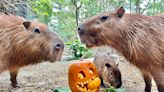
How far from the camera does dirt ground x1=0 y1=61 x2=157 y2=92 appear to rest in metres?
3.88

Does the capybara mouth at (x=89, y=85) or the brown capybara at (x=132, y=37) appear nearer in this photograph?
the capybara mouth at (x=89, y=85)

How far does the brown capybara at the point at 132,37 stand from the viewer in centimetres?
322

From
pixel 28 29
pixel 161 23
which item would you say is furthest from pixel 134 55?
pixel 28 29

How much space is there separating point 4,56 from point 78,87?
88 centimetres

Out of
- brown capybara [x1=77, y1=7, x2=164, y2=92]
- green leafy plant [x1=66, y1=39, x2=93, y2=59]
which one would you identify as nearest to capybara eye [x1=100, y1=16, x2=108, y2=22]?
brown capybara [x1=77, y1=7, x2=164, y2=92]

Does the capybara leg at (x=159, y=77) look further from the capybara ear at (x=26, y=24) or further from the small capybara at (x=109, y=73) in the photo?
the capybara ear at (x=26, y=24)

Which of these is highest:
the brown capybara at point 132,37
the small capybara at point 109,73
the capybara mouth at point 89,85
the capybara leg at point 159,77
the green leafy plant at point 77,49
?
the brown capybara at point 132,37

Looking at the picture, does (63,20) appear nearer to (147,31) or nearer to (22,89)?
(22,89)

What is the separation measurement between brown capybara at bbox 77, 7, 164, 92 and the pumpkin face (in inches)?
14.8

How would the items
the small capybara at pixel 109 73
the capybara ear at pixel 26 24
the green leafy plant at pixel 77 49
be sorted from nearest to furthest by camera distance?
1. the capybara ear at pixel 26 24
2. the small capybara at pixel 109 73
3. the green leafy plant at pixel 77 49

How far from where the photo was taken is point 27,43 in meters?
3.23

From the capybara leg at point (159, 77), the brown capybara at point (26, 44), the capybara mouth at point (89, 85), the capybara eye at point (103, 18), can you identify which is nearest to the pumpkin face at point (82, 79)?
the capybara mouth at point (89, 85)

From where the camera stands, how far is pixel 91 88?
2.98m

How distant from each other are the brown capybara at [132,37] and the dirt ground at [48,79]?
363 millimetres
